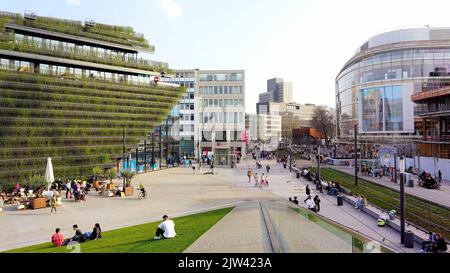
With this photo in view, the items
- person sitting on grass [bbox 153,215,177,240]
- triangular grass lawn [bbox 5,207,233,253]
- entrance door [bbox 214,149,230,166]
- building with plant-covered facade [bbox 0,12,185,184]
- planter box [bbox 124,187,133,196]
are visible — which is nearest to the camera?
triangular grass lawn [bbox 5,207,233,253]

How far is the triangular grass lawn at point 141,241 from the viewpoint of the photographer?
41.2 ft

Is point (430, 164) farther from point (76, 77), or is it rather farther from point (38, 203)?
point (76, 77)

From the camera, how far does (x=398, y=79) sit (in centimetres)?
6969

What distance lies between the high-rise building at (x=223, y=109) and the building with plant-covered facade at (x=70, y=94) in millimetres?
23526

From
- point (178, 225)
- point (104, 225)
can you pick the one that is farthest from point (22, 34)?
point (178, 225)

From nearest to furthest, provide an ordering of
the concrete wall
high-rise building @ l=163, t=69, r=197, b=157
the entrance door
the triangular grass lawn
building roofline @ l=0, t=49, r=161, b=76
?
the triangular grass lawn, building roofline @ l=0, t=49, r=161, b=76, the concrete wall, the entrance door, high-rise building @ l=163, t=69, r=197, b=157

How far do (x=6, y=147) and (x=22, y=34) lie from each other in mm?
12579

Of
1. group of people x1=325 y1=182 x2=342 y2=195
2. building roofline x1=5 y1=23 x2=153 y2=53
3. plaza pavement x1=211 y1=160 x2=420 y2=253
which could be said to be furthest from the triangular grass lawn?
building roofline x1=5 y1=23 x2=153 y2=53

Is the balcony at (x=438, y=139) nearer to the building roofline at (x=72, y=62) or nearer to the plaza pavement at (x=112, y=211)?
the plaza pavement at (x=112, y=211)

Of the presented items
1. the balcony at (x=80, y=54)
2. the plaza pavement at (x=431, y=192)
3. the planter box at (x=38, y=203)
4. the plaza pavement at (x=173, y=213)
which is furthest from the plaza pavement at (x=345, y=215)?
the balcony at (x=80, y=54)

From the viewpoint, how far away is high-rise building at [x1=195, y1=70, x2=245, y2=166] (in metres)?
69.4

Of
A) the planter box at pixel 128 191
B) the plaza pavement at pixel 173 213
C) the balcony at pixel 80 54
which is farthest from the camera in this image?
the balcony at pixel 80 54

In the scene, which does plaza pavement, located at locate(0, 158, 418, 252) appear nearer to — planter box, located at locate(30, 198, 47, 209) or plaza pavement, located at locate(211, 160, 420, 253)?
plaza pavement, located at locate(211, 160, 420, 253)

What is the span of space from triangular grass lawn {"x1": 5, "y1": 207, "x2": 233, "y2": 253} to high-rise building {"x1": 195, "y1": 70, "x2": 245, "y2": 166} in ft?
166
